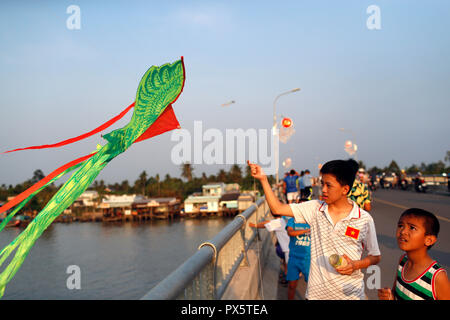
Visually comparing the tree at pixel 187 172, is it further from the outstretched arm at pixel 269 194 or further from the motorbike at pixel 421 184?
the outstretched arm at pixel 269 194

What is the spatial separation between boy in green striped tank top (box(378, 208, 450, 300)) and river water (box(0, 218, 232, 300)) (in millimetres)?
42474

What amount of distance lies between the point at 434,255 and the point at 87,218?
12421 centimetres

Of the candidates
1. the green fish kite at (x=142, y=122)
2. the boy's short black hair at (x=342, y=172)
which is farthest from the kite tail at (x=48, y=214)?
the boy's short black hair at (x=342, y=172)

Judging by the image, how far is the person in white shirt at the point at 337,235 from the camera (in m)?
2.72

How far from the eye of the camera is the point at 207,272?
3061mm

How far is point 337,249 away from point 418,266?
1.98 feet

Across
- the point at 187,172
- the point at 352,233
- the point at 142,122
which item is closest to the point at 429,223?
the point at 352,233

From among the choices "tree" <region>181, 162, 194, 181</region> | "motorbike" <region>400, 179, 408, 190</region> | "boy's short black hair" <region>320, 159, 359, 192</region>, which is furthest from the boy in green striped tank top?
"tree" <region>181, 162, 194, 181</region>

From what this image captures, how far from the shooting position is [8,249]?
63.0 inches

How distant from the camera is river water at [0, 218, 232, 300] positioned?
58.8 metres

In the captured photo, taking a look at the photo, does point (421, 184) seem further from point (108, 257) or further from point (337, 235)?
point (108, 257)

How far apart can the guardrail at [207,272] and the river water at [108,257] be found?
39.6m

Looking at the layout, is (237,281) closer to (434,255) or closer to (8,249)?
(8,249)
